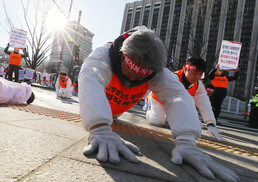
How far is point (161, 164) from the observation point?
1022mm

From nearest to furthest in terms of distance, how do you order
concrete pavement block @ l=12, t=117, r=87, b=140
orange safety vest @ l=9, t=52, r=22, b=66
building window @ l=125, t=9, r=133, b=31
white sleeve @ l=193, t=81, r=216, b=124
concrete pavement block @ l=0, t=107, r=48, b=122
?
concrete pavement block @ l=12, t=117, r=87, b=140 < concrete pavement block @ l=0, t=107, r=48, b=122 < white sleeve @ l=193, t=81, r=216, b=124 < orange safety vest @ l=9, t=52, r=22, b=66 < building window @ l=125, t=9, r=133, b=31

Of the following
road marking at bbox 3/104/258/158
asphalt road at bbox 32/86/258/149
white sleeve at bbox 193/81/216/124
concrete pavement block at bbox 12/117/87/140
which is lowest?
asphalt road at bbox 32/86/258/149

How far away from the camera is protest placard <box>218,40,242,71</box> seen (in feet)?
22.8

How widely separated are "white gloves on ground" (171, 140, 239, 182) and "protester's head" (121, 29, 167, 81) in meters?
0.57

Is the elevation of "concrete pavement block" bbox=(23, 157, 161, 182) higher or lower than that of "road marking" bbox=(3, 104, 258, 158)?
higher

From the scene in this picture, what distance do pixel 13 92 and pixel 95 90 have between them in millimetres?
2288

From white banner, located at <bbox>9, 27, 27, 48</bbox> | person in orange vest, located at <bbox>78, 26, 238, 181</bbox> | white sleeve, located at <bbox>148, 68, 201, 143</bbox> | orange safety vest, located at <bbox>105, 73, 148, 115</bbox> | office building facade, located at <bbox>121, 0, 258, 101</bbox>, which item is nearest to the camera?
person in orange vest, located at <bbox>78, 26, 238, 181</bbox>

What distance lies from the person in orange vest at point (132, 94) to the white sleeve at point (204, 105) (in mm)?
1446

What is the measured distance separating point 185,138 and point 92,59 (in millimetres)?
929

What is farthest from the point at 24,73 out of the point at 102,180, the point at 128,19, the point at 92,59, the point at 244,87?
the point at 128,19

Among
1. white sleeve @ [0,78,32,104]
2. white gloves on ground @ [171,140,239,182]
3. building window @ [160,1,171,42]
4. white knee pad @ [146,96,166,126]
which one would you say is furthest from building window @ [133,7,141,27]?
white gloves on ground @ [171,140,239,182]

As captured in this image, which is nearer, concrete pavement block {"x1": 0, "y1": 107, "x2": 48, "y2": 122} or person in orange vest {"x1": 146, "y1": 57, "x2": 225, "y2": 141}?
concrete pavement block {"x1": 0, "y1": 107, "x2": 48, "y2": 122}

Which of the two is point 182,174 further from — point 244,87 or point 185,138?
point 244,87

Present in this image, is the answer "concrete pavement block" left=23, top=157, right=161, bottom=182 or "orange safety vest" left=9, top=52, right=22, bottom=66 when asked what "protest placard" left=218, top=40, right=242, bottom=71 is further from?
"orange safety vest" left=9, top=52, right=22, bottom=66
